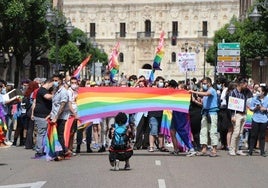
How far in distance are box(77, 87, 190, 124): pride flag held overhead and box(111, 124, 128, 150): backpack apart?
3.88 m

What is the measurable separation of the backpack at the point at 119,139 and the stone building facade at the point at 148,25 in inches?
4148

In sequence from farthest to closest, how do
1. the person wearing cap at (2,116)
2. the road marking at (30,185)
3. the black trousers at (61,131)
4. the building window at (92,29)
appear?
1. the building window at (92,29)
2. the black trousers at (61,131)
3. the person wearing cap at (2,116)
4. the road marking at (30,185)

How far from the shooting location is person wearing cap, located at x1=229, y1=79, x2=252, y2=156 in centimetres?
1933

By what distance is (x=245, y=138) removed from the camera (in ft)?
79.2

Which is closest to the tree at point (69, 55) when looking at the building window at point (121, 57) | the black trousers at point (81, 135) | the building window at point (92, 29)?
the building window at point (92, 29)

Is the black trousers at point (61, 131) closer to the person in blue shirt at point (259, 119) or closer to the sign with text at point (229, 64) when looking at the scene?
the person in blue shirt at point (259, 119)

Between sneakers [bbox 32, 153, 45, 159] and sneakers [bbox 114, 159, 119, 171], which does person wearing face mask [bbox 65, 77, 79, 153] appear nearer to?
sneakers [bbox 32, 153, 45, 159]

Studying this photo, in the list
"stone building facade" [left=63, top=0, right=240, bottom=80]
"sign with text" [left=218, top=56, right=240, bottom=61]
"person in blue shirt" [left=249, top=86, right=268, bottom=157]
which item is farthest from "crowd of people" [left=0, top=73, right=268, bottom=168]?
"stone building facade" [left=63, top=0, right=240, bottom=80]

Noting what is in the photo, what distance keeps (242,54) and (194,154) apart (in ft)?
134

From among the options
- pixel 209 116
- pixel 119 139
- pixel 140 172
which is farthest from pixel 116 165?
pixel 209 116

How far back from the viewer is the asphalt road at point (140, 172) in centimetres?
1332

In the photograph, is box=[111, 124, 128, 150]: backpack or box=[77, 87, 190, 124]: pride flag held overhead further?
box=[77, 87, 190, 124]: pride flag held overhead

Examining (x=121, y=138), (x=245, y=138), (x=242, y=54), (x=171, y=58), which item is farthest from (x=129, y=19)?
(x=121, y=138)

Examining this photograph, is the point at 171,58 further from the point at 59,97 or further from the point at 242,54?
the point at 59,97
